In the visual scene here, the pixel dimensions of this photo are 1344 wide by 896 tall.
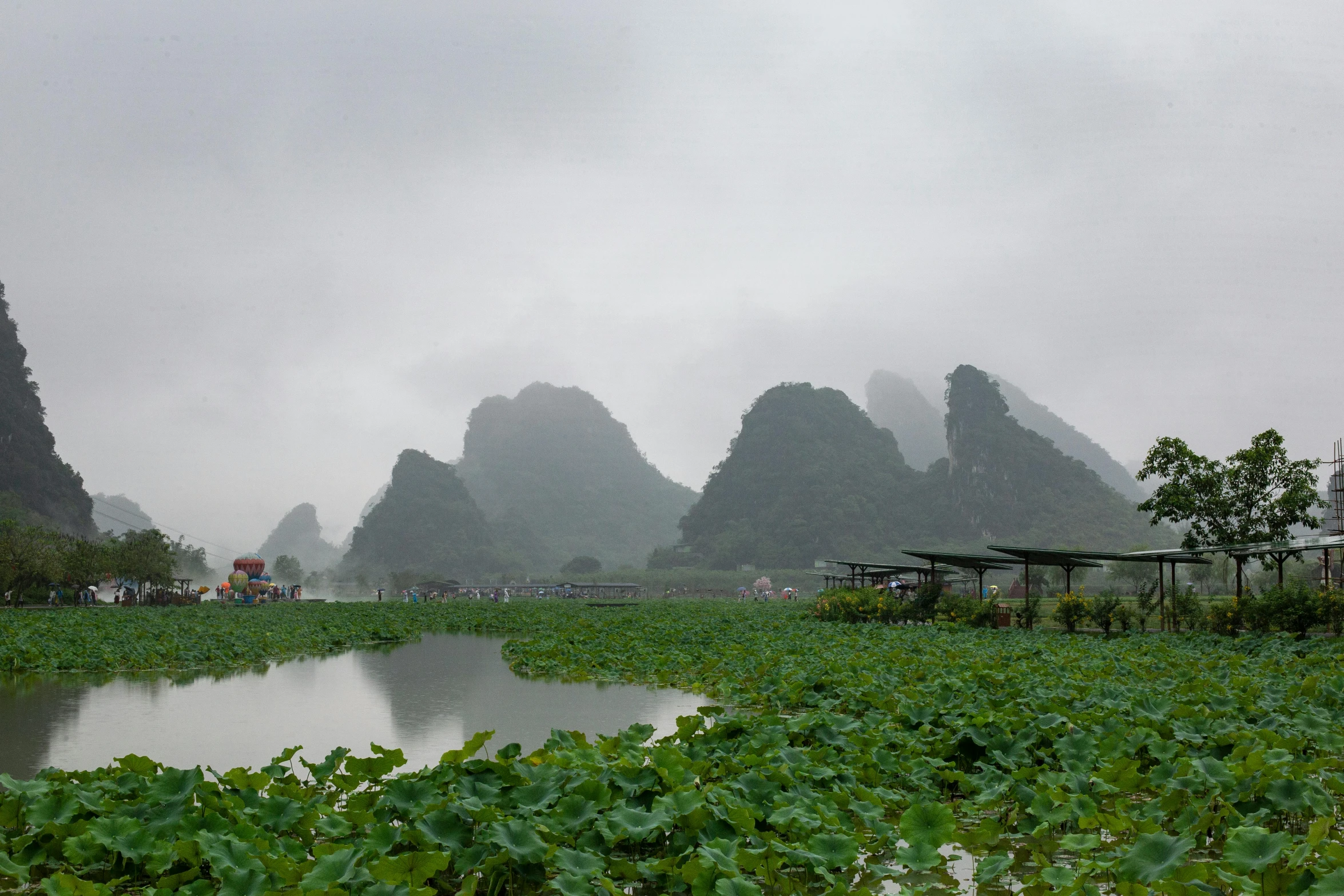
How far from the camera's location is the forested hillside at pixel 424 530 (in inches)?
3556

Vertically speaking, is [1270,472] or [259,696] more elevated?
[1270,472]

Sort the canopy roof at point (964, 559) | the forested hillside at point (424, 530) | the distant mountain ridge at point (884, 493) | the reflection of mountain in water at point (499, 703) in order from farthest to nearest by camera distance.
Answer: the forested hillside at point (424, 530) < the distant mountain ridge at point (884, 493) < the canopy roof at point (964, 559) < the reflection of mountain in water at point (499, 703)

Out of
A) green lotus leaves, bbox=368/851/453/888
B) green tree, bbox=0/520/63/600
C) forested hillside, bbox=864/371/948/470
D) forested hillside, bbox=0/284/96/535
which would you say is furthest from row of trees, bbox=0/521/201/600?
forested hillside, bbox=864/371/948/470

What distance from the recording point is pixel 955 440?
8612 cm

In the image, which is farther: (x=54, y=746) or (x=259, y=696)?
(x=259, y=696)

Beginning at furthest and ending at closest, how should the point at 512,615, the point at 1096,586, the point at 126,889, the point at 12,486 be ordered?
the point at 1096,586 → the point at 12,486 → the point at 512,615 → the point at 126,889

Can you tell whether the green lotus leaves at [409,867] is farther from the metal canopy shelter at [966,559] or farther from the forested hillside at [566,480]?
the forested hillside at [566,480]

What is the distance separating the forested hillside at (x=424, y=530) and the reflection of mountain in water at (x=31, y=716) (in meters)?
78.7

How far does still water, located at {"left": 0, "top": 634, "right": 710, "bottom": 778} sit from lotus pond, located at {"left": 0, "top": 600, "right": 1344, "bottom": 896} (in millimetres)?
826

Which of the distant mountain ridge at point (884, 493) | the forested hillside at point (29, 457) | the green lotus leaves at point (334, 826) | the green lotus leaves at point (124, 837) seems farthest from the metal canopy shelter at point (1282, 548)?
the distant mountain ridge at point (884, 493)

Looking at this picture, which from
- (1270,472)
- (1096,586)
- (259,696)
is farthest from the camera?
(1096,586)

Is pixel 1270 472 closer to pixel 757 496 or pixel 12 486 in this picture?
Answer: pixel 12 486

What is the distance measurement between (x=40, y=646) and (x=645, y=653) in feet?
27.5

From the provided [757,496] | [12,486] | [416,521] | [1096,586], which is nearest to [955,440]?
[757,496]
